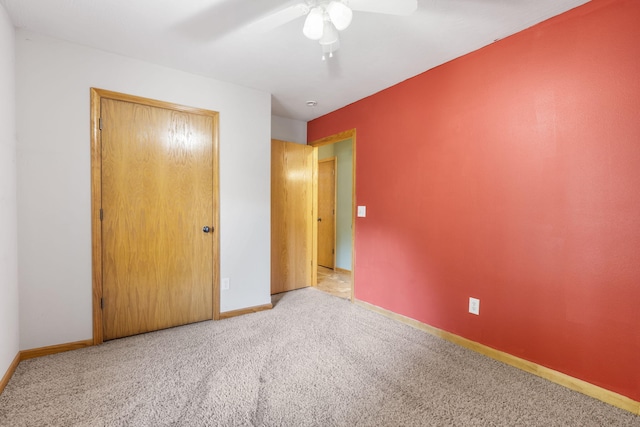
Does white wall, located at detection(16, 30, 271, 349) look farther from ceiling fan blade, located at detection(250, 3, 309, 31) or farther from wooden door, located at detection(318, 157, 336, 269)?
wooden door, located at detection(318, 157, 336, 269)

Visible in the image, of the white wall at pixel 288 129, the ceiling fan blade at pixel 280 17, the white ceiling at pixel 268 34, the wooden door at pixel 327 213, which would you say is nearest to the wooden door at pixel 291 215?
the white wall at pixel 288 129

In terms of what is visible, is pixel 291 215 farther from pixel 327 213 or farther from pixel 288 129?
pixel 327 213

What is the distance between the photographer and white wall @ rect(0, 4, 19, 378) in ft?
5.69

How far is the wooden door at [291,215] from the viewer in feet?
12.3

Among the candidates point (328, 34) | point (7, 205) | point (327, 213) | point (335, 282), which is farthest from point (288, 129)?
point (7, 205)

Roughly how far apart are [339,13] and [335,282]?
11.6 ft

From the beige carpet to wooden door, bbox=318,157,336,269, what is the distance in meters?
2.66

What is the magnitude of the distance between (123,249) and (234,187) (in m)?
1.08

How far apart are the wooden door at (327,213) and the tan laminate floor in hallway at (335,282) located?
0.22 m

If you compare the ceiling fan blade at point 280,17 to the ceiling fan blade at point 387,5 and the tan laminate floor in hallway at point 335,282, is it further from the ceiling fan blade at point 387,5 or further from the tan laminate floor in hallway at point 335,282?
the tan laminate floor in hallway at point 335,282

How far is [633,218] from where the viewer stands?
5.18 ft

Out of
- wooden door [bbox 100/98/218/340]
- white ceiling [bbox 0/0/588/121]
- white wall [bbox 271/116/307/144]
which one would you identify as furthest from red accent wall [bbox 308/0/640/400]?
wooden door [bbox 100/98/218/340]

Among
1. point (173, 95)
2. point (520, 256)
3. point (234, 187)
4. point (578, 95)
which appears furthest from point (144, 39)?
point (520, 256)

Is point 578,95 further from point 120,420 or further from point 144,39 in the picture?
point 120,420
